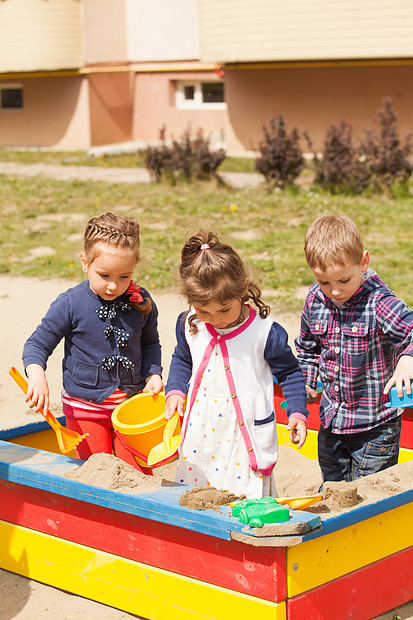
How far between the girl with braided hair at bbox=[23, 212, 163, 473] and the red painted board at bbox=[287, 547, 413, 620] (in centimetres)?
97

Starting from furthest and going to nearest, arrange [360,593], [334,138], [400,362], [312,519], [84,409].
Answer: [334,138]
[84,409]
[400,362]
[360,593]
[312,519]

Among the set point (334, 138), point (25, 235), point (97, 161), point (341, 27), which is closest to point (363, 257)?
point (25, 235)

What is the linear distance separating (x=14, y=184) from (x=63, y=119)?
6.24 metres

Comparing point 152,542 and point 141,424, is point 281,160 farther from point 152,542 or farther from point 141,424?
point 152,542

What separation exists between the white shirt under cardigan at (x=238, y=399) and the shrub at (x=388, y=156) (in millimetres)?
8381

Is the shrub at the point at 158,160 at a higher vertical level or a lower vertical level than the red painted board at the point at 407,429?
higher

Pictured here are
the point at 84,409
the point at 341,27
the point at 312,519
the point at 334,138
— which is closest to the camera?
the point at 312,519

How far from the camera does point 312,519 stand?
2.39 metres

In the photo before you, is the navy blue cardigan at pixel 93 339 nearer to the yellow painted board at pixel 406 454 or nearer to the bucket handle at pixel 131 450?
the bucket handle at pixel 131 450

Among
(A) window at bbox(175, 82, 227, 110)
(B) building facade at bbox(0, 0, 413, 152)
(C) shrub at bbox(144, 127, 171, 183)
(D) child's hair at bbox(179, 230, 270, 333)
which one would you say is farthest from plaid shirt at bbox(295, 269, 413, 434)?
(A) window at bbox(175, 82, 227, 110)

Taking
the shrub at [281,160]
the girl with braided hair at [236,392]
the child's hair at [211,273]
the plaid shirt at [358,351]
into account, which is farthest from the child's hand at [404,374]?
the shrub at [281,160]

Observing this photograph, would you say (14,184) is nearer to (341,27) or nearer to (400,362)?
(341,27)

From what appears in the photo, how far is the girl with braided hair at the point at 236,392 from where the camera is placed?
2.87 m

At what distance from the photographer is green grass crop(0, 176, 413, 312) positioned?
7629 millimetres
